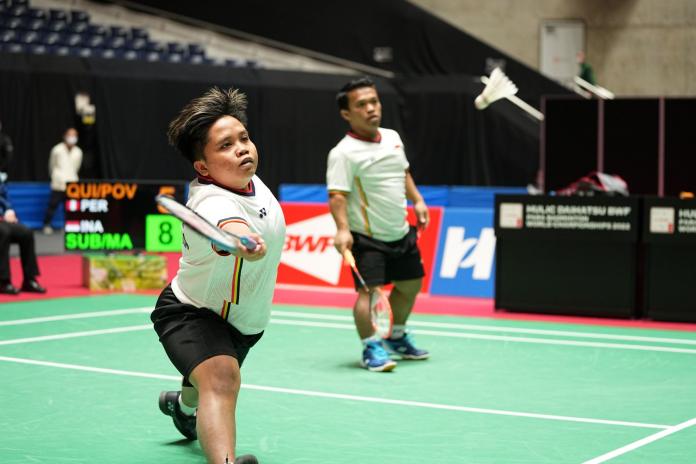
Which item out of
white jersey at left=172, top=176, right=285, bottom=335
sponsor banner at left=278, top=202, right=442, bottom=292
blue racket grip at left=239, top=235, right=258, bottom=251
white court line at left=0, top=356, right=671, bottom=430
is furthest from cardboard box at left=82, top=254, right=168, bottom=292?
blue racket grip at left=239, top=235, right=258, bottom=251

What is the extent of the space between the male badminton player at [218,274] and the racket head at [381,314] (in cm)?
306

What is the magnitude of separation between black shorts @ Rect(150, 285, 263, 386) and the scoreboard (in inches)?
309

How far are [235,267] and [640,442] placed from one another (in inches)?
94.4

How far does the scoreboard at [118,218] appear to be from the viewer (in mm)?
12922

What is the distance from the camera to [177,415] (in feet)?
18.9

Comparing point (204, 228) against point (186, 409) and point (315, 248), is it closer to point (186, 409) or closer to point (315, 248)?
point (186, 409)

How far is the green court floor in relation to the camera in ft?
18.7

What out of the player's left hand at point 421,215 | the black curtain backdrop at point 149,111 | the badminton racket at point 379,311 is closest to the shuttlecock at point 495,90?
the player's left hand at point 421,215

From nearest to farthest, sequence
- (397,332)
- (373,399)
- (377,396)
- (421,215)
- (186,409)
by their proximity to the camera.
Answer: (186,409) → (373,399) → (377,396) → (421,215) → (397,332)

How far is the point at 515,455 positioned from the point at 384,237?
117 inches

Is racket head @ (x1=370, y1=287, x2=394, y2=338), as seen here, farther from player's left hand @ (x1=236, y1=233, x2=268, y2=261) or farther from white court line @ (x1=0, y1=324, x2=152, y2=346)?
player's left hand @ (x1=236, y1=233, x2=268, y2=261)

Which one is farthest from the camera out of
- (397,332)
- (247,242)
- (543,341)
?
(543,341)

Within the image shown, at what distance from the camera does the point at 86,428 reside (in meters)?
6.18

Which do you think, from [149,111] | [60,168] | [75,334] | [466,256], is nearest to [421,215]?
[75,334]
